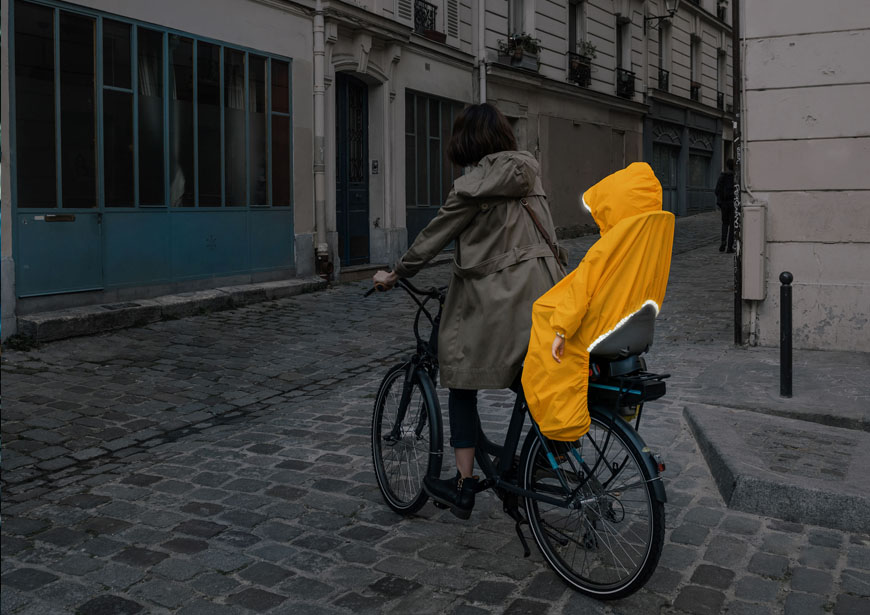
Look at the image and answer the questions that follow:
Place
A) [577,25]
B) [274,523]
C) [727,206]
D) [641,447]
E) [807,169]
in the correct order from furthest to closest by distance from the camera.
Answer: [577,25], [727,206], [807,169], [274,523], [641,447]

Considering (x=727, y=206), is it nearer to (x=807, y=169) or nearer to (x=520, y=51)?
(x=520, y=51)

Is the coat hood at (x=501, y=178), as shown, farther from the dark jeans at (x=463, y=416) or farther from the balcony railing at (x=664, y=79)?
the balcony railing at (x=664, y=79)

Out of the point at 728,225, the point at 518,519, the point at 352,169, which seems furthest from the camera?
the point at 728,225

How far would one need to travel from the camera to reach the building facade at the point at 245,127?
9.05 metres

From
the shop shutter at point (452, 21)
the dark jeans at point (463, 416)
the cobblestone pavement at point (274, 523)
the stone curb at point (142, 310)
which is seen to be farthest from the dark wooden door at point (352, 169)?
the dark jeans at point (463, 416)

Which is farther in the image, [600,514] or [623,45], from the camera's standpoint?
[623,45]

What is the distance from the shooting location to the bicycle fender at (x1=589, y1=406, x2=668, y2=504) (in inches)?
121

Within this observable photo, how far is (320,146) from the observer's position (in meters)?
13.5

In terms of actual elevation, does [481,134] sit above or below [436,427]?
above

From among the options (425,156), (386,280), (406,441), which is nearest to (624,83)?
(425,156)

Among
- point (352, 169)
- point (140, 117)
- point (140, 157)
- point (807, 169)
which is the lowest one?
point (807, 169)

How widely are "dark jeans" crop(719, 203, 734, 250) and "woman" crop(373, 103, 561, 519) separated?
15.5 m

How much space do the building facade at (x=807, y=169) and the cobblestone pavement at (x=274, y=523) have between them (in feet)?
4.72

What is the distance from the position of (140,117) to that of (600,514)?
837 centimetres
